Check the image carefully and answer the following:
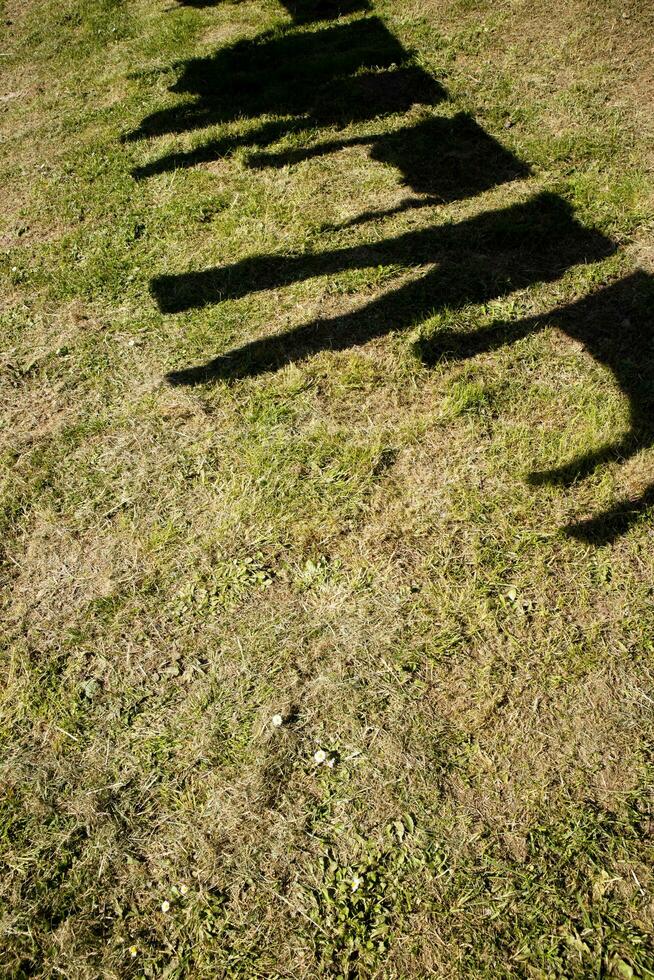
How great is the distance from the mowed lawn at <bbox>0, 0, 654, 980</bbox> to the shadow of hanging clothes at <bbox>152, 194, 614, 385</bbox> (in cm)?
3

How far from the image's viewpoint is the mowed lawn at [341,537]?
249 centimetres

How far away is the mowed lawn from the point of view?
Answer: 2490mm

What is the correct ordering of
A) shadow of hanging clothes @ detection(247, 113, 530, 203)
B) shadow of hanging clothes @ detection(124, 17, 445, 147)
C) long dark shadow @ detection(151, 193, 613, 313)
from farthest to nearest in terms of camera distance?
shadow of hanging clothes @ detection(124, 17, 445, 147)
shadow of hanging clothes @ detection(247, 113, 530, 203)
long dark shadow @ detection(151, 193, 613, 313)

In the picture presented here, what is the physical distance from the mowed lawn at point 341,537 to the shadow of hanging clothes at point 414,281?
28mm

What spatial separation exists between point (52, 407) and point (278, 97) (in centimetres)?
458

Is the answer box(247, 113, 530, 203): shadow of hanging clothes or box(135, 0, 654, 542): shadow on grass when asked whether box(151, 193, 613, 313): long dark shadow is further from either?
box(247, 113, 530, 203): shadow of hanging clothes

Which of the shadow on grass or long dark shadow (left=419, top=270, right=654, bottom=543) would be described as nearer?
long dark shadow (left=419, top=270, right=654, bottom=543)

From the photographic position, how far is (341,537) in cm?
352

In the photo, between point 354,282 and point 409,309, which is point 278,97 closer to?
point 354,282

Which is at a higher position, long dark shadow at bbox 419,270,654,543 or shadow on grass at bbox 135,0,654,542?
shadow on grass at bbox 135,0,654,542

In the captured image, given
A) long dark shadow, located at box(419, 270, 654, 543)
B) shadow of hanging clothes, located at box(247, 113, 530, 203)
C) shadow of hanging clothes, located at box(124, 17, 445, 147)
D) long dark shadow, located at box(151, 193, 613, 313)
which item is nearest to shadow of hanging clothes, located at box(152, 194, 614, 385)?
long dark shadow, located at box(151, 193, 613, 313)

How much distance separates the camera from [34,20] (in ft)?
32.1

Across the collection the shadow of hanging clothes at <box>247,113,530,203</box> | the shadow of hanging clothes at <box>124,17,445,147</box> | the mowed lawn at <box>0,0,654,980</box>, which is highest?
the shadow of hanging clothes at <box>124,17,445,147</box>

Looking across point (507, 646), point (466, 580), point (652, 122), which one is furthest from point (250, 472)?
point (652, 122)
